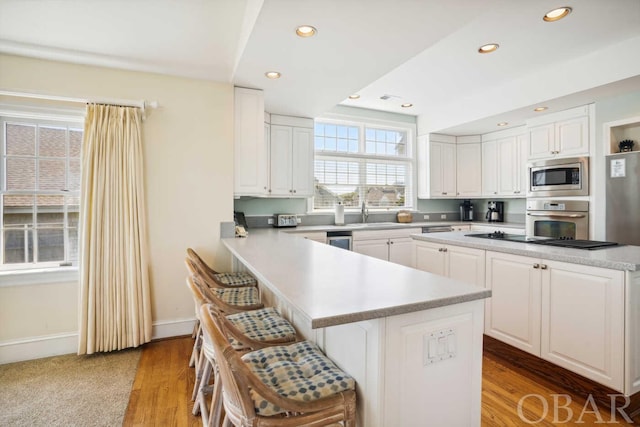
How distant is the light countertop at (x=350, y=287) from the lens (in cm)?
102

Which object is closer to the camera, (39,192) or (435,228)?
(39,192)

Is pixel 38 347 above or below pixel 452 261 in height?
below

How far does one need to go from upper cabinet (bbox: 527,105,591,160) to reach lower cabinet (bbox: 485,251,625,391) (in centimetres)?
209

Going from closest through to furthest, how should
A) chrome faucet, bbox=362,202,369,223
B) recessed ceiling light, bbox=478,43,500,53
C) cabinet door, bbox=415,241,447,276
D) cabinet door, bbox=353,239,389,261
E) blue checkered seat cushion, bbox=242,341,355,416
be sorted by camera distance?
blue checkered seat cushion, bbox=242,341,355,416
recessed ceiling light, bbox=478,43,500,53
cabinet door, bbox=415,241,447,276
cabinet door, bbox=353,239,389,261
chrome faucet, bbox=362,202,369,223

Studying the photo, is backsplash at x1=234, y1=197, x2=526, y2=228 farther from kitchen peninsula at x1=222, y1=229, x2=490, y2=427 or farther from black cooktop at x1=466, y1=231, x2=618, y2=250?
kitchen peninsula at x1=222, y1=229, x2=490, y2=427

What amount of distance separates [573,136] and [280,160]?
3409 millimetres

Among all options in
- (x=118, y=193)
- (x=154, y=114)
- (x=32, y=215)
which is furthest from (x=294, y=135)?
(x=32, y=215)

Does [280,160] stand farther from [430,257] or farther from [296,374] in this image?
[296,374]

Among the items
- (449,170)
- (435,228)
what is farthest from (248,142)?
(449,170)

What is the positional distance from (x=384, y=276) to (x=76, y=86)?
300cm

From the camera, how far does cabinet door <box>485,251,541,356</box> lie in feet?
7.42

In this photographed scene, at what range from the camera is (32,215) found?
2684 mm

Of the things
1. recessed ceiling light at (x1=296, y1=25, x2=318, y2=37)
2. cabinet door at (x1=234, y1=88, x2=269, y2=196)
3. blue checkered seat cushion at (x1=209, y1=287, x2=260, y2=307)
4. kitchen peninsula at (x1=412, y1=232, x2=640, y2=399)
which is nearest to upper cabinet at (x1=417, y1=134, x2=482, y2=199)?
kitchen peninsula at (x1=412, y1=232, x2=640, y2=399)

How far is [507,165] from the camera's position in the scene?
15.3 feet
